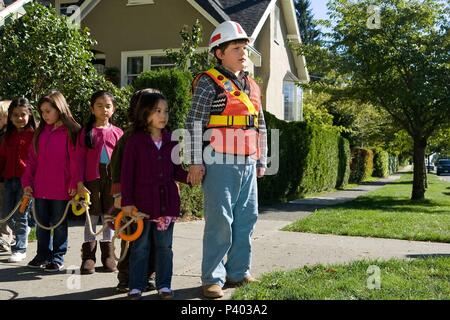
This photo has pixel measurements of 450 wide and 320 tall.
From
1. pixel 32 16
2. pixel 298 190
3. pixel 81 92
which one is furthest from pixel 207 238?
pixel 298 190

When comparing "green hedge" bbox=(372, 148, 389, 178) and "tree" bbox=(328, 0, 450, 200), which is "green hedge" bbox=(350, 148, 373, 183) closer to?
"green hedge" bbox=(372, 148, 389, 178)

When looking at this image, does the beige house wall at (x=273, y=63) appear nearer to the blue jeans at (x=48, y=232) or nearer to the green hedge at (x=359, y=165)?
the green hedge at (x=359, y=165)

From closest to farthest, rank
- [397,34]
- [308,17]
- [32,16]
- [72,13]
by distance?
[32,16] → [397,34] → [72,13] → [308,17]

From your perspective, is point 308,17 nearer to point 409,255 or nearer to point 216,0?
point 216,0

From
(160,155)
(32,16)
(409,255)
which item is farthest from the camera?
(32,16)

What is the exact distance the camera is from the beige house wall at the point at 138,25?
16.5m

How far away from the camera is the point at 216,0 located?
57.7ft

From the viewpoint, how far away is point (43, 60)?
339 inches

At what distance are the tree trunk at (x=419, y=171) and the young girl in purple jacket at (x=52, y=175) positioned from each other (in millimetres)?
12922

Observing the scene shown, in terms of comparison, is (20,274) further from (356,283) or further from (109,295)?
(356,283)

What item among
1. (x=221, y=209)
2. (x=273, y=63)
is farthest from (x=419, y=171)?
(x=221, y=209)

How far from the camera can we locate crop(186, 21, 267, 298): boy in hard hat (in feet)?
13.5

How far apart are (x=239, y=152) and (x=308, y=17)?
187 ft

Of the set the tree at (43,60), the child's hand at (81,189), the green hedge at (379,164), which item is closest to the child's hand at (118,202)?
the child's hand at (81,189)
